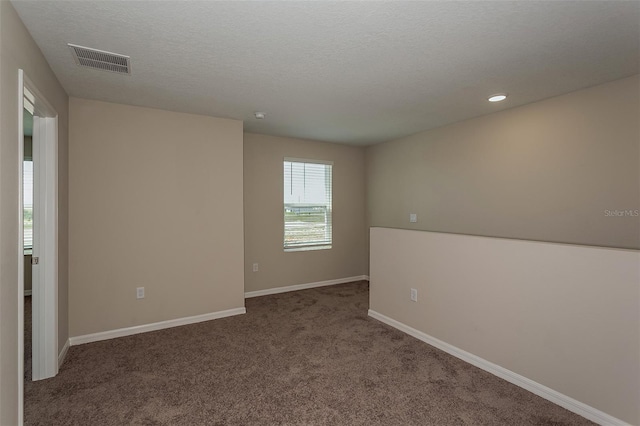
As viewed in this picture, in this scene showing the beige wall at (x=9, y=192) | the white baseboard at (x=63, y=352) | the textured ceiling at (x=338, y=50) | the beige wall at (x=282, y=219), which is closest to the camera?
the beige wall at (x=9, y=192)

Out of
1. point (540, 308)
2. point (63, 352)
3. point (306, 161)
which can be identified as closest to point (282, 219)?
point (306, 161)

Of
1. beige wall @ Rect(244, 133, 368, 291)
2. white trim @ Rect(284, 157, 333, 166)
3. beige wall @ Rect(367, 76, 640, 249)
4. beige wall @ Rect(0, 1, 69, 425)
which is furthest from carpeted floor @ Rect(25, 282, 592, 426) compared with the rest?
white trim @ Rect(284, 157, 333, 166)

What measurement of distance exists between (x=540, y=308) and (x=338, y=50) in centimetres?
242

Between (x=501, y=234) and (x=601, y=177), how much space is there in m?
1.09

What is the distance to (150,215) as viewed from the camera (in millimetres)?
3465

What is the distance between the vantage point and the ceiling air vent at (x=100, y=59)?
2.19 m

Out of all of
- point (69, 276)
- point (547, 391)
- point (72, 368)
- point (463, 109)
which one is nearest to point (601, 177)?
point (463, 109)

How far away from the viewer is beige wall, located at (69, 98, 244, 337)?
316cm

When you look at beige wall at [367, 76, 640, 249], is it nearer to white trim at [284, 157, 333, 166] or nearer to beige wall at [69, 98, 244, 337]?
white trim at [284, 157, 333, 166]

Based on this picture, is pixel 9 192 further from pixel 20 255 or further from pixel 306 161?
pixel 306 161

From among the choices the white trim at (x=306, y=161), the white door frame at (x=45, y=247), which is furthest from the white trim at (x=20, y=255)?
the white trim at (x=306, y=161)

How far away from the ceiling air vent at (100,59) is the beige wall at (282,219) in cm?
228

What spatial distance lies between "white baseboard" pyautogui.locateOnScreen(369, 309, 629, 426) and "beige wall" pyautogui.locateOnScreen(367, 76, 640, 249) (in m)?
1.47

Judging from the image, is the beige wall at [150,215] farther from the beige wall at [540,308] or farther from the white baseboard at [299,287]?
the beige wall at [540,308]
